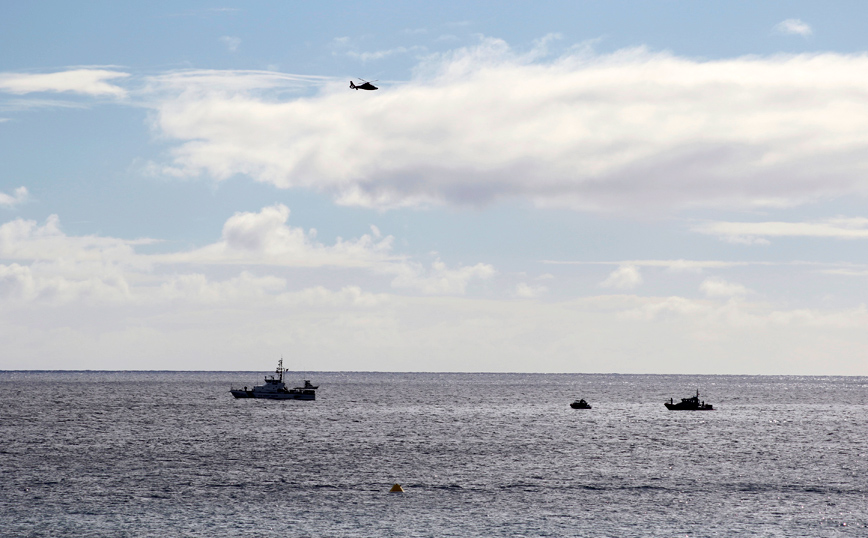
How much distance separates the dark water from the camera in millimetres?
49906

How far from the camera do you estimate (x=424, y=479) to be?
67562mm

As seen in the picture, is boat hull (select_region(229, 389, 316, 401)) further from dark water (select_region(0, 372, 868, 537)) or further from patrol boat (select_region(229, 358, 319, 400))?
dark water (select_region(0, 372, 868, 537))

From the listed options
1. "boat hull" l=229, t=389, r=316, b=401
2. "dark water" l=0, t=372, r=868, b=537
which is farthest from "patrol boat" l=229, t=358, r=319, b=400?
"dark water" l=0, t=372, r=868, b=537

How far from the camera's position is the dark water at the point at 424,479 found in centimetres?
4991

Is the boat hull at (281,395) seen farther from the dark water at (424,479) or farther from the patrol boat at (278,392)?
the dark water at (424,479)

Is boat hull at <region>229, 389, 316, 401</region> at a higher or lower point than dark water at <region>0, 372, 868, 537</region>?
higher

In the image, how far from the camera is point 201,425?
120375 millimetres

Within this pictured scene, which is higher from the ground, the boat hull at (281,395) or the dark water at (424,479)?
the boat hull at (281,395)

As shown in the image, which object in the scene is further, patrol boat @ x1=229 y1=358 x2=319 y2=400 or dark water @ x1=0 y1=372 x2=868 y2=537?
patrol boat @ x1=229 y1=358 x2=319 y2=400

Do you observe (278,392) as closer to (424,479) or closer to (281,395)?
(281,395)

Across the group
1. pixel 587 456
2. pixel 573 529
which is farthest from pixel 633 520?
pixel 587 456

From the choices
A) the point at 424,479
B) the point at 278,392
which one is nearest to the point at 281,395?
the point at 278,392

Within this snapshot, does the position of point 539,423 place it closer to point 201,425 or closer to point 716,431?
point 716,431

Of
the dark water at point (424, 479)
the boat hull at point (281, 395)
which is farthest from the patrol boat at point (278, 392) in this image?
the dark water at point (424, 479)
